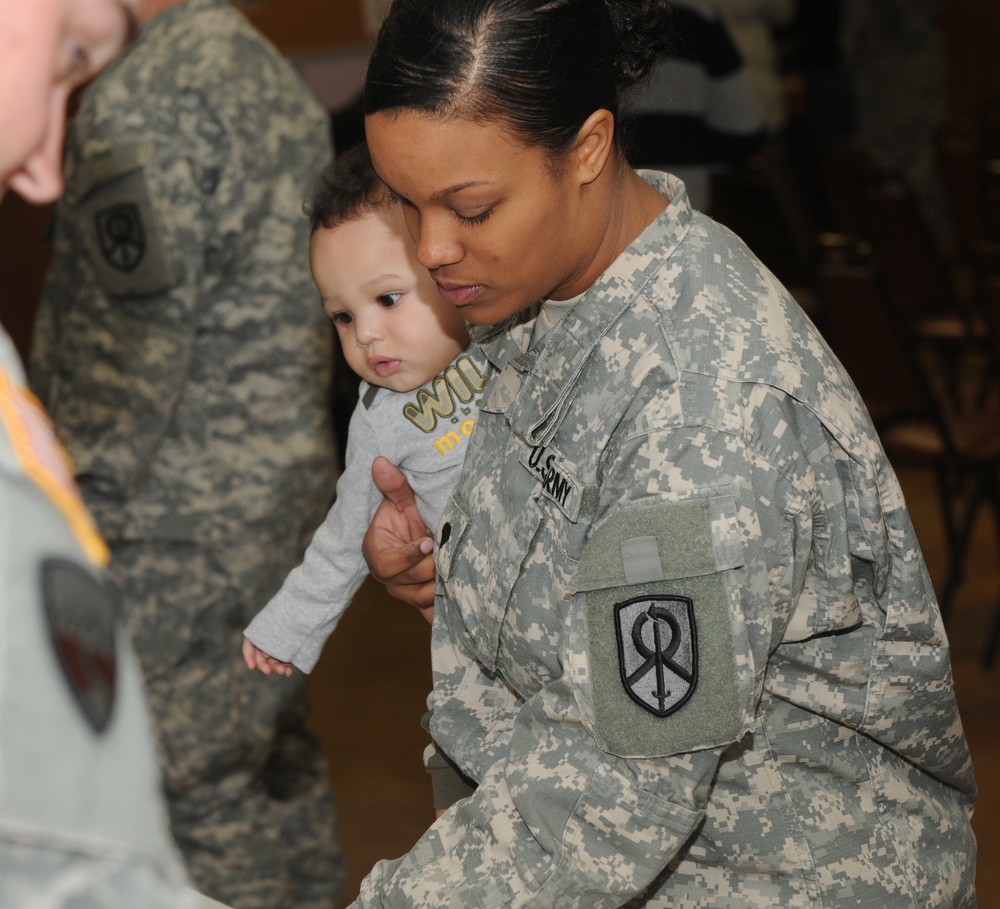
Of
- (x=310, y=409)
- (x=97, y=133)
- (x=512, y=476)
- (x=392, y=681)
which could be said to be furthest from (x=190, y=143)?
(x=392, y=681)

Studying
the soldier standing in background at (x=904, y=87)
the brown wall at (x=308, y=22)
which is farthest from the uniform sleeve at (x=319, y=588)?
the soldier standing in background at (x=904, y=87)

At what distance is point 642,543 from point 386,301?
24.6 inches

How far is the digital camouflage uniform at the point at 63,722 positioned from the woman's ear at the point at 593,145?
2.13ft

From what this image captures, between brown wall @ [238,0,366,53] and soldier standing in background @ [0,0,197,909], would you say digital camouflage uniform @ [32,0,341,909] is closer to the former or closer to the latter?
soldier standing in background @ [0,0,197,909]

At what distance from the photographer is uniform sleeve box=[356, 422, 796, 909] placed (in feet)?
3.17

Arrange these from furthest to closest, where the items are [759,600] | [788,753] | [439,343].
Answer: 1. [439,343]
2. [788,753]
3. [759,600]

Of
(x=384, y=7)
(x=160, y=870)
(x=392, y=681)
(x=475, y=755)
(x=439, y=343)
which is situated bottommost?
(x=392, y=681)

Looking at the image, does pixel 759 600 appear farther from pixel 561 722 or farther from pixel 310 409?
pixel 310 409

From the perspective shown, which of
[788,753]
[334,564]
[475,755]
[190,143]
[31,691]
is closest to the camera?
[31,691]

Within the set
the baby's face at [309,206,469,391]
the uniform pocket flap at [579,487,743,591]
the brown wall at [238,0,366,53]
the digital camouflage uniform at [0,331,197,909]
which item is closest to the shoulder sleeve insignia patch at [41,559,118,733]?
the digital camouflage uniform at [0,331,197,909]

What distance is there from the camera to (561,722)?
1.06m

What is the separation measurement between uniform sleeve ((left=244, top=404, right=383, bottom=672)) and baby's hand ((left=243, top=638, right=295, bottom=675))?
1 centimetres

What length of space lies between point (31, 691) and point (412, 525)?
3.72ft

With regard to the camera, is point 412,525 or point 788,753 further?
point 412,525
